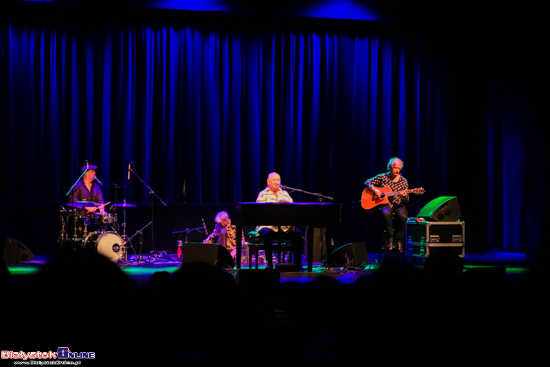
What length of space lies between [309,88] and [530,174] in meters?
4.25

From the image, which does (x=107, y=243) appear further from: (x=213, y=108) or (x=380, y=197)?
(x=380, y=197)

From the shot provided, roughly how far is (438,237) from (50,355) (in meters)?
7.64

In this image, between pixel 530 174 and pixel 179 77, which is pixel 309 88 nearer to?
pixel 179 77

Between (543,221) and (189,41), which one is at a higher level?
(189,41)

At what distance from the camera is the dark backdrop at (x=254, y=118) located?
9617mm

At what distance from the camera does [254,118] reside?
33.8ft

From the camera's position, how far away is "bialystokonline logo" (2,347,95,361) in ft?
6.81

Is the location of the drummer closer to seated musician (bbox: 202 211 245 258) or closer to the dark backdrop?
the dark backdrop

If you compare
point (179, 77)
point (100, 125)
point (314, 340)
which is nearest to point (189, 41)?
point (179, 77)

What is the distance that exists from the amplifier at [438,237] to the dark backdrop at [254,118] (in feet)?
4.55

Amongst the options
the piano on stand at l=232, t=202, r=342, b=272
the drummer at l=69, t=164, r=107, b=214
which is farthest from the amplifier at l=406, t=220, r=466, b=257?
the drummer at l=69, t=164, r=107, b=214

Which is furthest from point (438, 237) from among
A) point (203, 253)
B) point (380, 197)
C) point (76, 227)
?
point (76, 227)

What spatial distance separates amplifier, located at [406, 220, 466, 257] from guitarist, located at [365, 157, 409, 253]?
36cm

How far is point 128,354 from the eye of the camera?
2.20 metres
